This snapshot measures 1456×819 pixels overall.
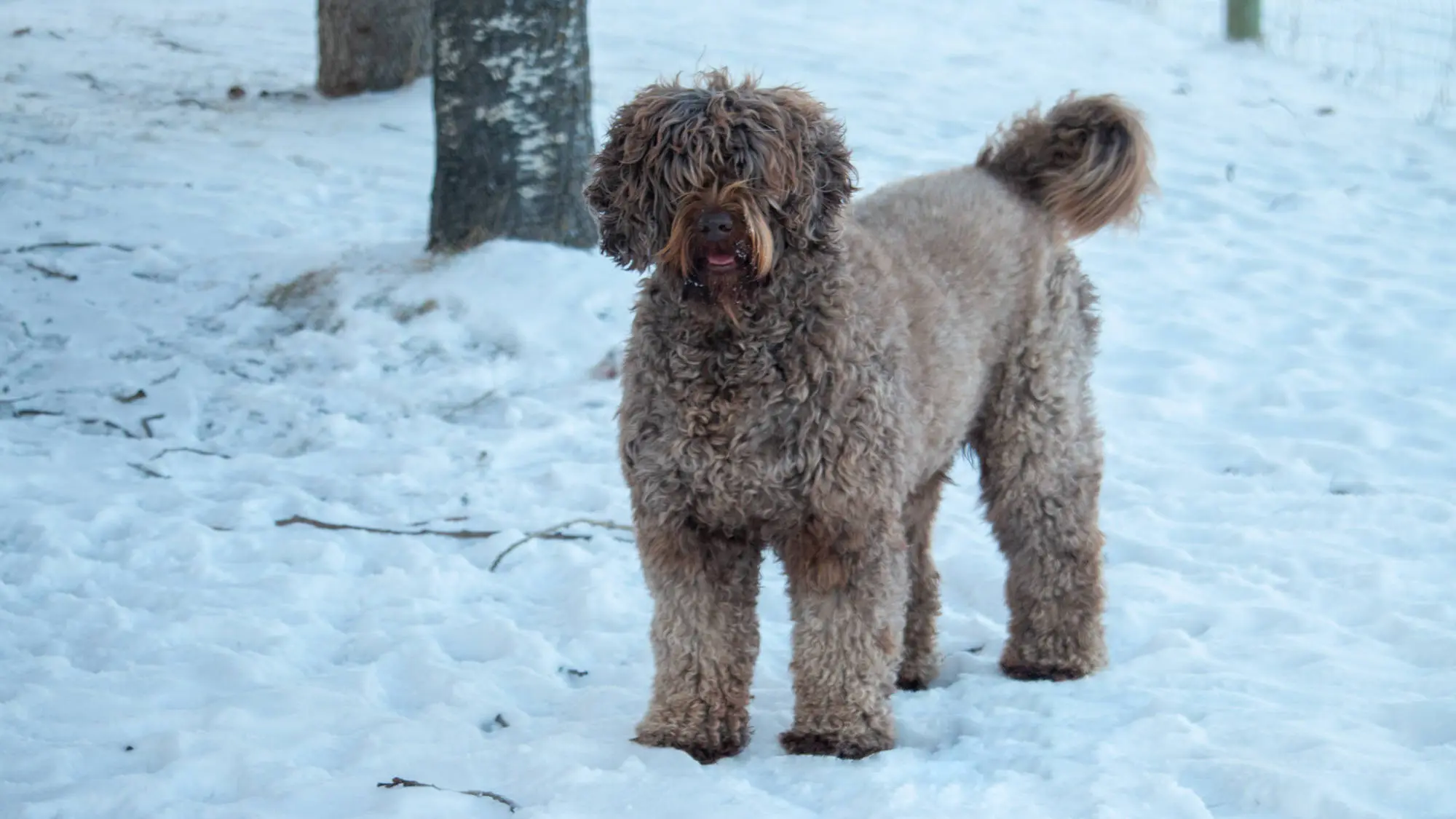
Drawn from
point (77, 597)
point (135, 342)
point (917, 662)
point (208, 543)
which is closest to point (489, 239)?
point (135, 342)

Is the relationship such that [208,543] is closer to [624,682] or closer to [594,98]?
[624,682]

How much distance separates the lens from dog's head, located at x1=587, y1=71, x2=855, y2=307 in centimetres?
354

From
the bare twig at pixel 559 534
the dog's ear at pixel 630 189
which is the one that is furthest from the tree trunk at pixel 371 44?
the dog's ear at pixel 630 189

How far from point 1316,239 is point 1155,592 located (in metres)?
4.36

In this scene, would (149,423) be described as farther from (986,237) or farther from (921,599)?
(986,237)

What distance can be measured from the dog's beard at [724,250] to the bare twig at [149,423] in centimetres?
380

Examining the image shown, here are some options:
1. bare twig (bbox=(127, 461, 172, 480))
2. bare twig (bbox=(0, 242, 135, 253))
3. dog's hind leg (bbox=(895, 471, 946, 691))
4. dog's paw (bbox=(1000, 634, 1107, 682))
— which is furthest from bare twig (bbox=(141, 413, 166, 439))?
dog's paw (bbox=(1000, 634, 1107, 682))

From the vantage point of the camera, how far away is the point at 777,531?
3.80m

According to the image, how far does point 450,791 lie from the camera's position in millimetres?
3561

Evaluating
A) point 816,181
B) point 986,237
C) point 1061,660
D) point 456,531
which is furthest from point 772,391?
point 456,531

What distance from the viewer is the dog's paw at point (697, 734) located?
3.87 meters

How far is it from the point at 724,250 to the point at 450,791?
1522 mm

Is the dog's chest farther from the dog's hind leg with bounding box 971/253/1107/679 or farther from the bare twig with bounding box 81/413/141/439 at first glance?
the bare twig with bounding box 81/413/141/439

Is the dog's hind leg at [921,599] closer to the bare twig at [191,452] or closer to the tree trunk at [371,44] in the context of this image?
the bare twig at [191,452]
